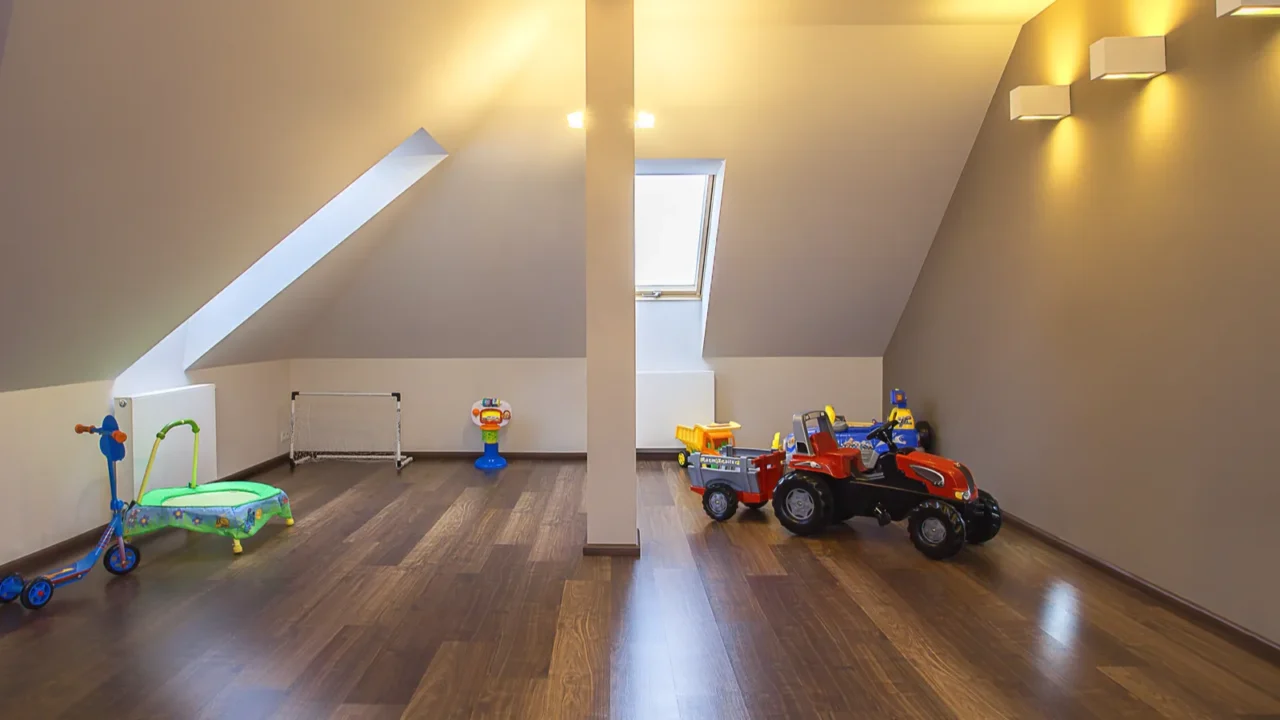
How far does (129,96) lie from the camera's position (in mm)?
2604

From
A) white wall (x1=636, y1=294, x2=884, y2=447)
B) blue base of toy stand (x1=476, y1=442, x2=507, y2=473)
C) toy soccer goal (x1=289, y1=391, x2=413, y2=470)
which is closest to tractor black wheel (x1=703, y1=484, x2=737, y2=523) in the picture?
white wall (x1=636, y1=294, x2=884, y2=447)

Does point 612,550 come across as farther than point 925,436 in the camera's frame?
No

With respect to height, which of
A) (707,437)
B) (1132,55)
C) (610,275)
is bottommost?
(707,437)

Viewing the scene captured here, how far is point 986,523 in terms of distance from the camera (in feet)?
15.1

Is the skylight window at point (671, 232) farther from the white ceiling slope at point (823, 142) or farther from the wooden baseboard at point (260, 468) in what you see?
the wooden baseboard at point (260, 468)

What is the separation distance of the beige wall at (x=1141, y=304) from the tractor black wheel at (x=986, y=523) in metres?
0.34

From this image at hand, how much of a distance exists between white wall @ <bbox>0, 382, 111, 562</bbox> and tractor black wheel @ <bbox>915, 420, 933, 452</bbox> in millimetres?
5236

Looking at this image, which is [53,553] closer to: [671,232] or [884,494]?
[884,494]

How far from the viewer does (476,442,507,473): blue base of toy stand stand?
705 cm

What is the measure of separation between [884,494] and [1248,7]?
9.25 ft

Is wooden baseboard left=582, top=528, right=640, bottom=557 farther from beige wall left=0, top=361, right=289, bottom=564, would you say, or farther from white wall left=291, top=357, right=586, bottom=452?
white wall left=291, top=357, right=586, bottom=452

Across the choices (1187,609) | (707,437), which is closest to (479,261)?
(707,437)

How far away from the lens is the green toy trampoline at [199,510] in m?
4.48

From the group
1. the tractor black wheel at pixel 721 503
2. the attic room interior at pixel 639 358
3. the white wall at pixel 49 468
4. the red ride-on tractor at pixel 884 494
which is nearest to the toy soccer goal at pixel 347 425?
the attic room interior at pixel 639 358
